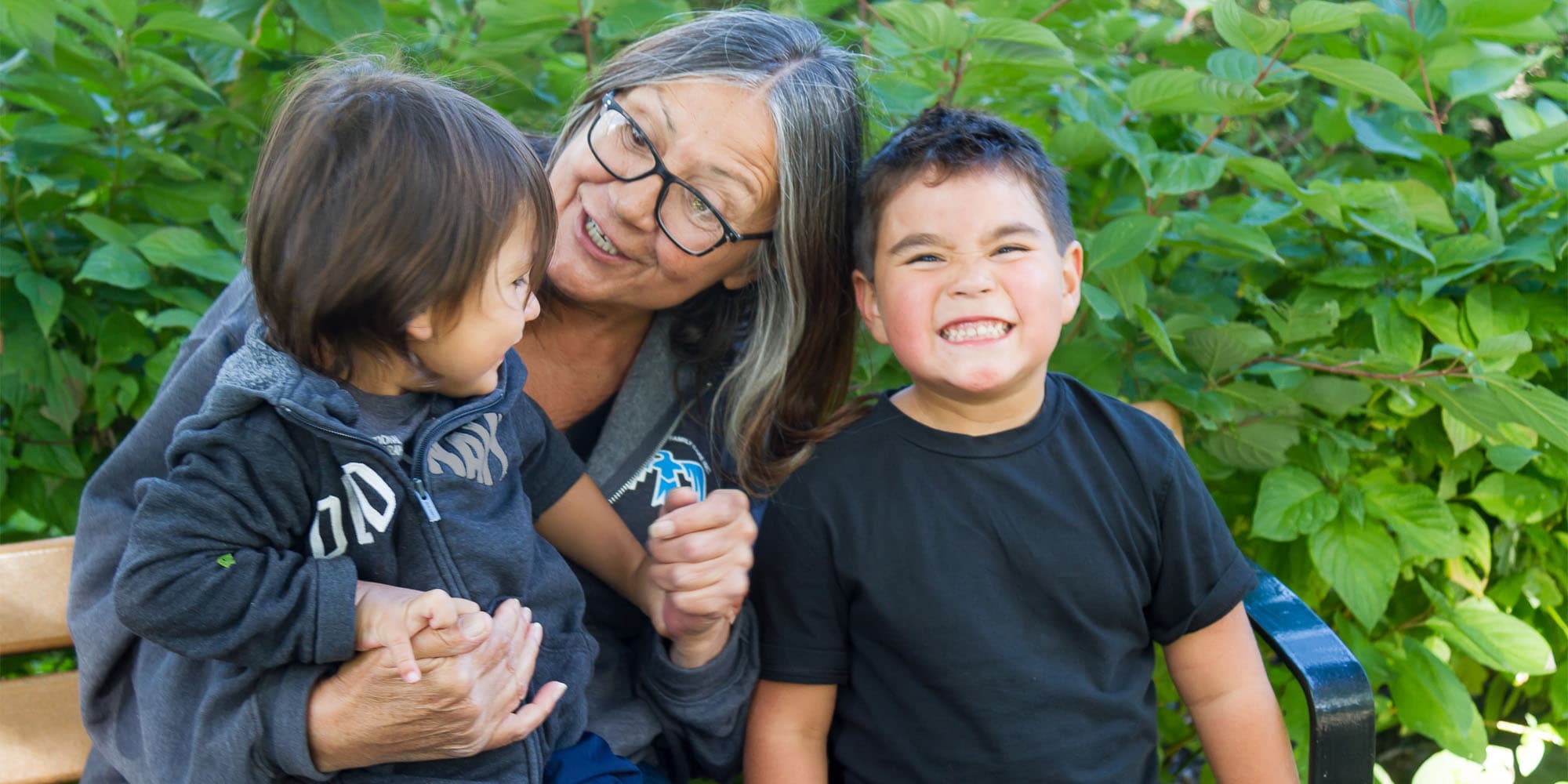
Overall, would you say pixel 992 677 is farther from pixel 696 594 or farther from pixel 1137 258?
pixel 1137 258

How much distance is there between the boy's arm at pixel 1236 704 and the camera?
1.89 metres

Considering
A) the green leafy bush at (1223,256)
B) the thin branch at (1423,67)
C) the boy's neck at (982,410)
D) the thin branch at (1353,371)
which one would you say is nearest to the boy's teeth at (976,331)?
the boy's neck at (982,410)

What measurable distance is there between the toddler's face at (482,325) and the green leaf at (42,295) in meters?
0.95

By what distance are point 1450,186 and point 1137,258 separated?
0.68 meters

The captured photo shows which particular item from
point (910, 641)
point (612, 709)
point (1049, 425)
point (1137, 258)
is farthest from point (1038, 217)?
point (612, 709)

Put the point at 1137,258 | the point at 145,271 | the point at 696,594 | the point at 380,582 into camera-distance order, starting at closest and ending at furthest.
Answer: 1. the point at 380,582
2. the point at 696,594
3. the point at 145,271
4. the point at 1137,258

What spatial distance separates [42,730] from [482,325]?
1035mm

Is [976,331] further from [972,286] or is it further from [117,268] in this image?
[117,268]

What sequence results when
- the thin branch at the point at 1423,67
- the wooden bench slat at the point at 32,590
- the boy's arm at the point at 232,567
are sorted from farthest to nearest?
the thin branch at the point at 1423,67 < the wooden bench slat at the point at 32,590 < the boy's arm at the point at 232,567

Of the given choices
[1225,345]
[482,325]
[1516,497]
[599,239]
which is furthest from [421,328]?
[1516,497]

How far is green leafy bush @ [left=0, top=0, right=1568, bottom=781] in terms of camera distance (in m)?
2.04

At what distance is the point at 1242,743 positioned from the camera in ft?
6.21

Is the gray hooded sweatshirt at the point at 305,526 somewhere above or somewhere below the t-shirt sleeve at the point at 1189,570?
above

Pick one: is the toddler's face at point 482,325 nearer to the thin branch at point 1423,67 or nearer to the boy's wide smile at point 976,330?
the boy's wide smile at point 976,330
